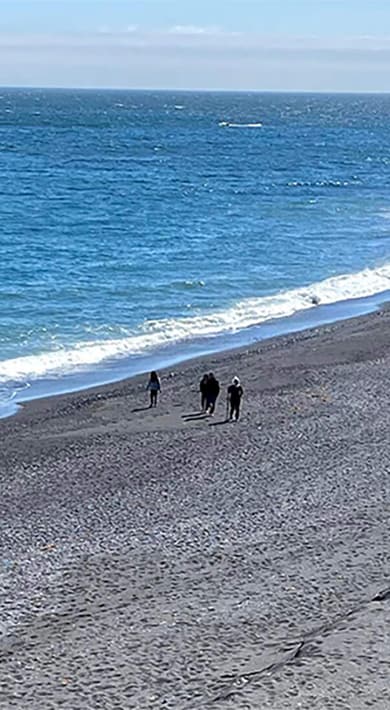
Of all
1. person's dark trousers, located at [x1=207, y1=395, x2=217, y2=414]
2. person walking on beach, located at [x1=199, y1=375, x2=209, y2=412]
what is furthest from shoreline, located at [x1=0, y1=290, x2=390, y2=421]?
person's dark trousers, located at [x1=207, y1=395, x2=217, y2=414]

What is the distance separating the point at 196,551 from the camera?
20.6 m

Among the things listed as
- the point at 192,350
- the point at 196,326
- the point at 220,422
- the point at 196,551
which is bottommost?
the point at 196,551

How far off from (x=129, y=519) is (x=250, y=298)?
25.3 m

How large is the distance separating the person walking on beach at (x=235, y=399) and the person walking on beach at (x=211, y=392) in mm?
376

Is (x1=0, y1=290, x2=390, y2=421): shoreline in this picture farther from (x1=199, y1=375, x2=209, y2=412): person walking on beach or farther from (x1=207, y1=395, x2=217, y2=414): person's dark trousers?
(x1=207, y1=395, x2=217, y2=414): person's dark trousers

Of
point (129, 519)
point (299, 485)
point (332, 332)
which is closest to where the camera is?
point (129, 519)

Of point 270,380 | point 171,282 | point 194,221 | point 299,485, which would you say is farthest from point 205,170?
point 299,485

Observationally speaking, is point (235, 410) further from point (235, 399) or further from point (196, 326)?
point (196, 326)

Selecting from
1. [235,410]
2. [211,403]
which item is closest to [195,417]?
[211,403]

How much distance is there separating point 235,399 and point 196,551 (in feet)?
29.1

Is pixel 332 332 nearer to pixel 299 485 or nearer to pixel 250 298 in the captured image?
pixel 250 298

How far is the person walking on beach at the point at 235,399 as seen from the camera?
29094mm

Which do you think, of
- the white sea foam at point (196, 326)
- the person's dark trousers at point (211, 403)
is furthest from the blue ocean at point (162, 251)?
the person's dark trousers at point (211, 403)

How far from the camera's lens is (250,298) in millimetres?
46875
